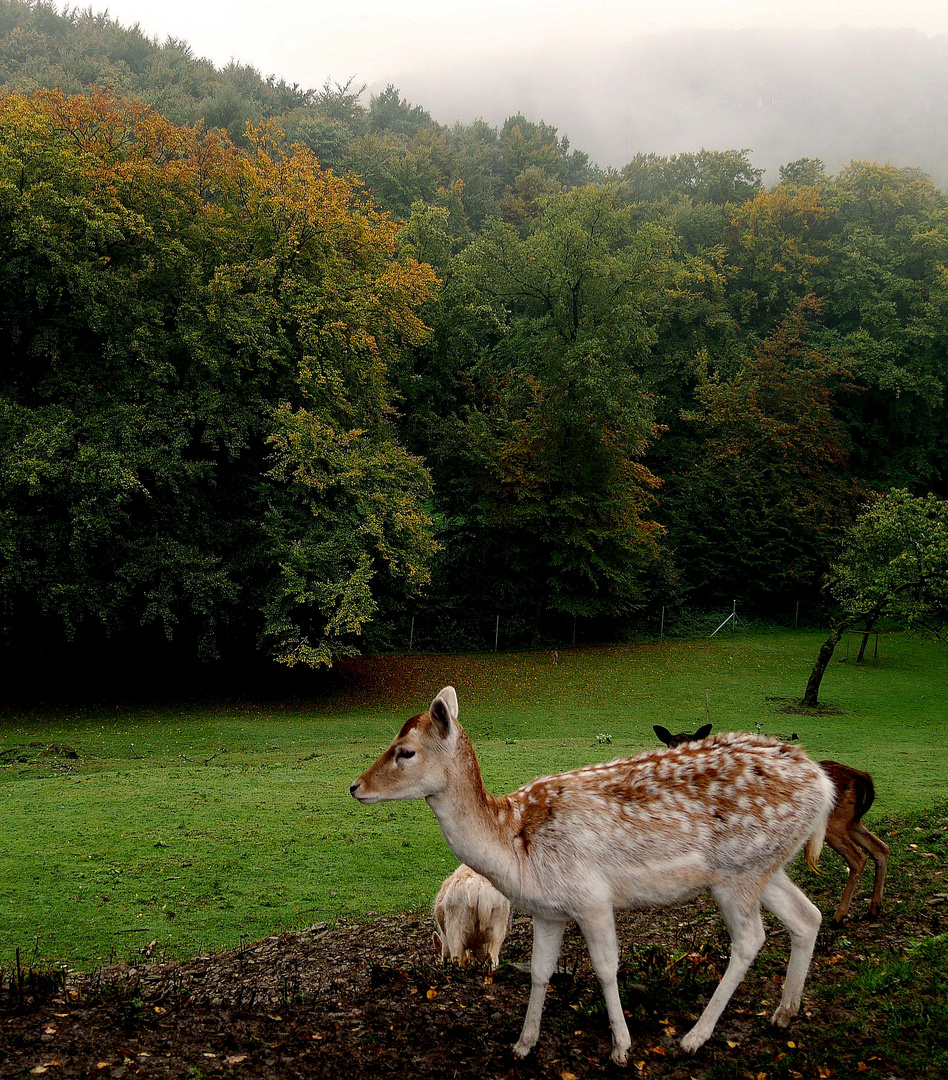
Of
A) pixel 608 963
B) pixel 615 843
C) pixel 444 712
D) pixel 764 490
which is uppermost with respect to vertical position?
pixel 764 490

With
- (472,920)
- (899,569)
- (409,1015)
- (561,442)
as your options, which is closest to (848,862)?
(472,920)

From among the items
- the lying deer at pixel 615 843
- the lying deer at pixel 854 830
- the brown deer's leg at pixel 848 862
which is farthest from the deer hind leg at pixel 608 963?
the brown deer's leg at pixel 848 862

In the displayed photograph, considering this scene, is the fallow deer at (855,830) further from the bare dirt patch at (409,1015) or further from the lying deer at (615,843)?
A: the lying deer at (615,843)

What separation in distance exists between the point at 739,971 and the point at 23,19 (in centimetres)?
14143

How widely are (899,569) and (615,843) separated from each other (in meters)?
21.2

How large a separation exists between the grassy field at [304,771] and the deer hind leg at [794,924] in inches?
164

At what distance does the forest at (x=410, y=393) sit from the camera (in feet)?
74.8

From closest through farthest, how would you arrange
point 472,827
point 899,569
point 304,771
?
point 472,827
point 304,771
point 899,569

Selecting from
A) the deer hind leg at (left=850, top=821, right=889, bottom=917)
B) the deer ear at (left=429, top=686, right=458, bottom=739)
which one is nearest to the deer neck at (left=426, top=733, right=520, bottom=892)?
the deer ear at (left=429, top=686, right=458, bottom=739)

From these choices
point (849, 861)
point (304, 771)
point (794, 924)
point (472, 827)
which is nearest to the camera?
point (472, 827)

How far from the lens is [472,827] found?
5074mm

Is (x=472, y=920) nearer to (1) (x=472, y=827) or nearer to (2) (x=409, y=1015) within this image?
(2) (x=409, y=1015)

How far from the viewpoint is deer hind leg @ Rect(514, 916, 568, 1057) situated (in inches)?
200

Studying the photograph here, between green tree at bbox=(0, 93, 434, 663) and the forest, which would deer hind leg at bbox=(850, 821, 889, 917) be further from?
the forest
